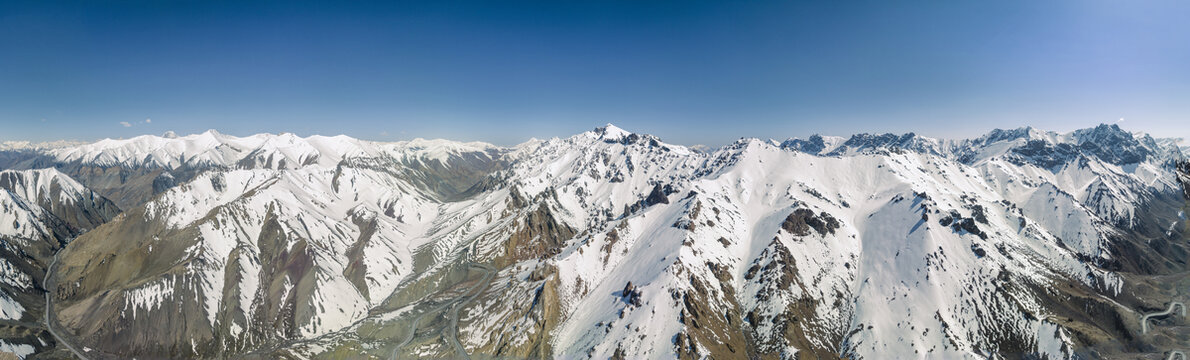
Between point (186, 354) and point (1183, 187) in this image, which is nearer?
point (1183, 187)

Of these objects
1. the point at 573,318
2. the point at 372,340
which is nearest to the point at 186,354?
the point at 372,340

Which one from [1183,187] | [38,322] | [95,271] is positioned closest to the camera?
[1183,187]

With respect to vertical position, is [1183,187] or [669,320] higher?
[1183,187]

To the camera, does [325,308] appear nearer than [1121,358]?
No

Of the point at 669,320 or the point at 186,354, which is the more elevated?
the point at 669,320

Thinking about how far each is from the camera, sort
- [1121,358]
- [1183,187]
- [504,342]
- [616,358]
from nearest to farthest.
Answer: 1. [1183,187]
2. [1121,358]
3. [616,358]
4. [504,342]

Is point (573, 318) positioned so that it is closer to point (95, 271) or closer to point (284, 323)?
point (284, 323)

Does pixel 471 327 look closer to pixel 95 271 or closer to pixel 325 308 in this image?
pixel 325 308

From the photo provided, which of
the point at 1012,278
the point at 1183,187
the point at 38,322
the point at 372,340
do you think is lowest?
the point at 372,340

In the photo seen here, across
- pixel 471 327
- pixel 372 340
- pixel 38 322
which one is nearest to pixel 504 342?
pixel 471 327
